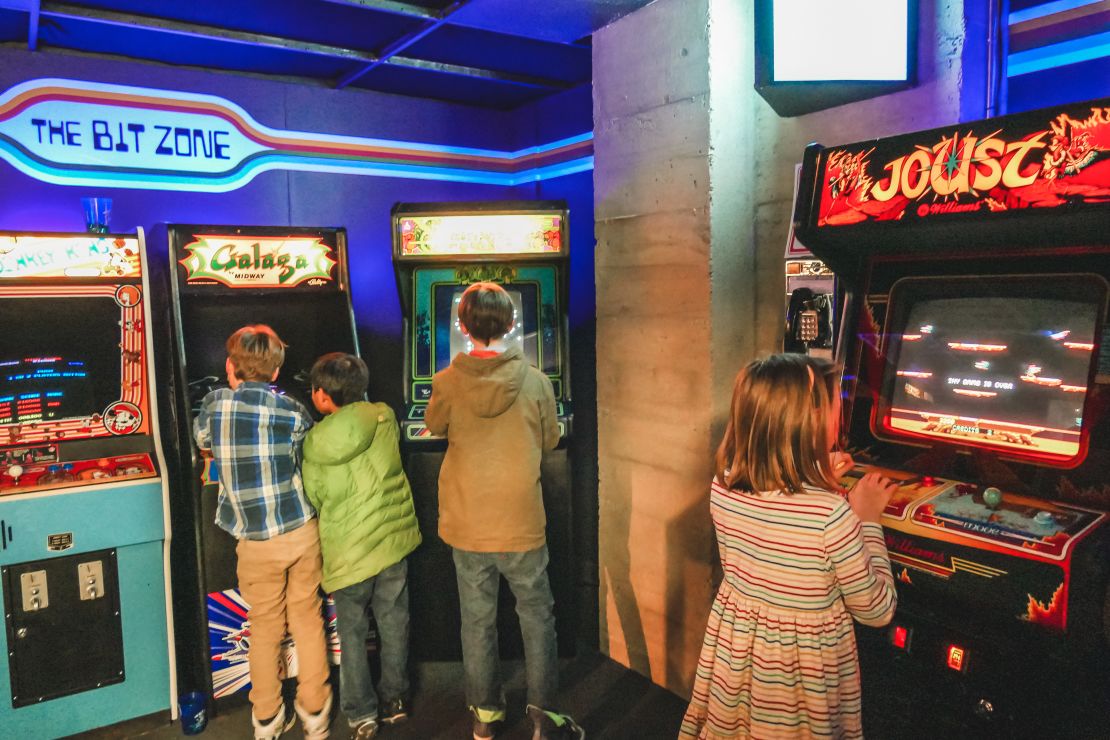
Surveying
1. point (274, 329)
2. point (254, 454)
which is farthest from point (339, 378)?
point (274, 329)

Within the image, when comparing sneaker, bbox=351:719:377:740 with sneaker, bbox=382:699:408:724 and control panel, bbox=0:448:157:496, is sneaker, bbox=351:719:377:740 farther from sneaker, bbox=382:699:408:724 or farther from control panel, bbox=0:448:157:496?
control panel, bbox=0:448:157:496

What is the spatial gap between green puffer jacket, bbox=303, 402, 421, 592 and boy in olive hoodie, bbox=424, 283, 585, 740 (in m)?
0.22

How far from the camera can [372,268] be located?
4.57 meters

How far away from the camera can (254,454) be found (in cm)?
257

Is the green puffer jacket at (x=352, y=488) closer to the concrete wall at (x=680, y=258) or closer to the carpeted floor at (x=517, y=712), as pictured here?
the carpeted floor at (x=517, y=712)

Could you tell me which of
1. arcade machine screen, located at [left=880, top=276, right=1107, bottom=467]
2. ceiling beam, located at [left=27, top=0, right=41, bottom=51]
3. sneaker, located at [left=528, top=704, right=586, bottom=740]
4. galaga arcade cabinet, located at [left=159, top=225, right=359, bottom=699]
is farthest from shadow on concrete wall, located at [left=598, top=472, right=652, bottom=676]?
ceiling beam, located at [left=27, top=0, right=41, bottom=51]

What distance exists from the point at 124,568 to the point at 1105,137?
10.4 ft

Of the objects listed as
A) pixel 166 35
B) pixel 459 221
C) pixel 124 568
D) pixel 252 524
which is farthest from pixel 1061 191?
pixel 166 35

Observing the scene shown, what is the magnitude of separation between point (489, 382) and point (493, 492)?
1.21 ft

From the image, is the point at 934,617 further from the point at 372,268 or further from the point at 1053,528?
the point at 372,268

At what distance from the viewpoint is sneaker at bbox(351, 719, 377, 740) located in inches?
109

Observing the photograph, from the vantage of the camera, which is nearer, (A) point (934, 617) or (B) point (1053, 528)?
(B) point (1053, 528)

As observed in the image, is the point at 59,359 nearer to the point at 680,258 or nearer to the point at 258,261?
the point at 258,261

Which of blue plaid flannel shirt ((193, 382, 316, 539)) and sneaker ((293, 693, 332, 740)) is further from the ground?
blue plaid flannel shirt ((193, 382, 316, 539))
